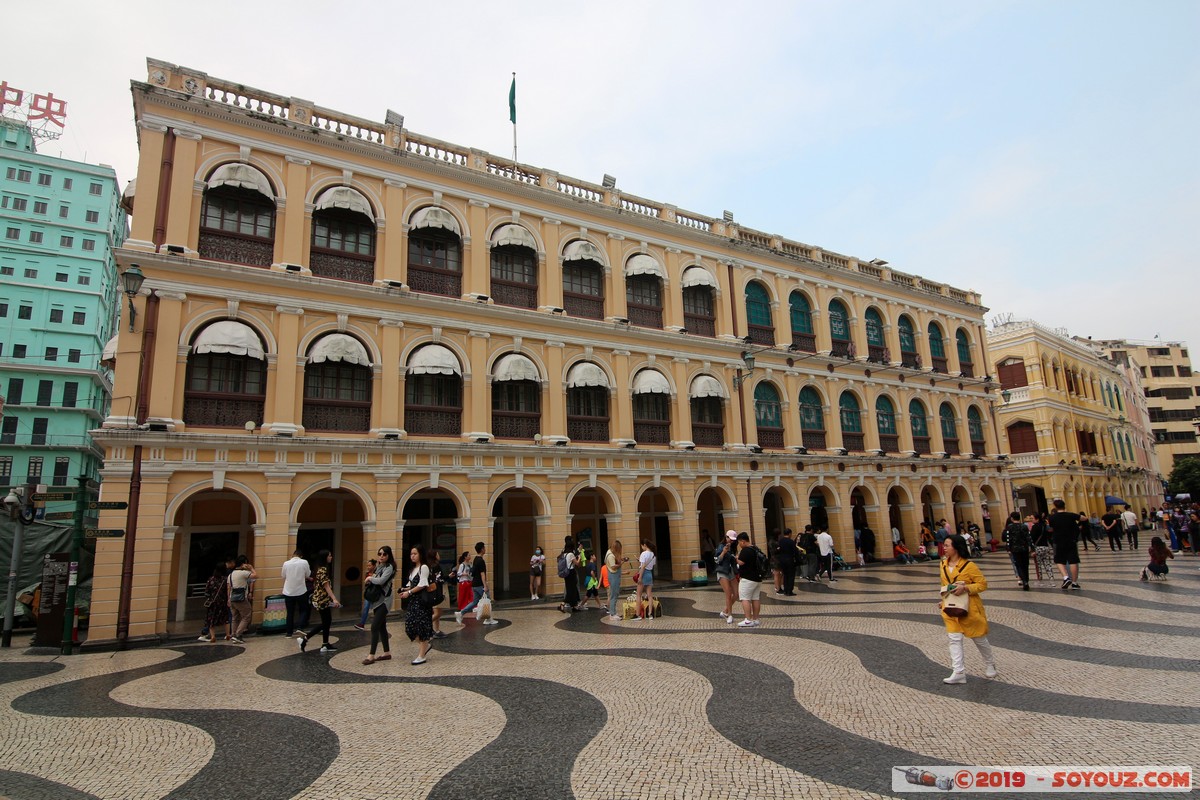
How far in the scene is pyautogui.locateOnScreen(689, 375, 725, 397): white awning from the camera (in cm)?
2305

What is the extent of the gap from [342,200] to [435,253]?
3.13m

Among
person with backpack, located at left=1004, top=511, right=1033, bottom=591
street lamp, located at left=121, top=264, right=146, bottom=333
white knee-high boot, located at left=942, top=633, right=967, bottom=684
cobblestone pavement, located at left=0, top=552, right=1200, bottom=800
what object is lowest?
cobblestone pavement, located at left=0, top=552, right=1200, bottom=800

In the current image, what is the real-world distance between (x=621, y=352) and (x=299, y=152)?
442 inches

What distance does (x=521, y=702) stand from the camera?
7.65 metres

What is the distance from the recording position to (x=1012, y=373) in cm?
4081

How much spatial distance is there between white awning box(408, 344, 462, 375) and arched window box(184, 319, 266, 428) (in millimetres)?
3778

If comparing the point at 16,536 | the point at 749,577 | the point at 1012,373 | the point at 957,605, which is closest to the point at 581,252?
the point at 749,577

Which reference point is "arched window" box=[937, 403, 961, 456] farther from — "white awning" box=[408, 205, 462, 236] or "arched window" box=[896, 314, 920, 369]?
"white awning" box=[408, 205, 462, 236]

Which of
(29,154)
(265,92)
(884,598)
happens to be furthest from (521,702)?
(29,154)

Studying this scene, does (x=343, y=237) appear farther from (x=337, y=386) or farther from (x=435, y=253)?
(x=337, y=386)

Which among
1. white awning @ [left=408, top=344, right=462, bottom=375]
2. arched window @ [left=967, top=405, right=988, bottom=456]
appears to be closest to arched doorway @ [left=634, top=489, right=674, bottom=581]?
white awning @ [left=408, top=344, right=462, bottom=375]

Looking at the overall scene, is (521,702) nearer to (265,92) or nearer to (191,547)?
(191,547)

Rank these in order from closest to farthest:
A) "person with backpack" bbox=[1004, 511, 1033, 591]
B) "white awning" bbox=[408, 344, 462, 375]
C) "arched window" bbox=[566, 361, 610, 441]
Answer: "person with backpack" bbox=[1004, 511, 1033, 591]
"white awning" bbox=[408, 344, 462, 375]
"arched window" bbox=[566, 361, 610, 441]

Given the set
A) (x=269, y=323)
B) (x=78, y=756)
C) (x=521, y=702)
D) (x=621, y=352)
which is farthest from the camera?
(x=621, y=352)
